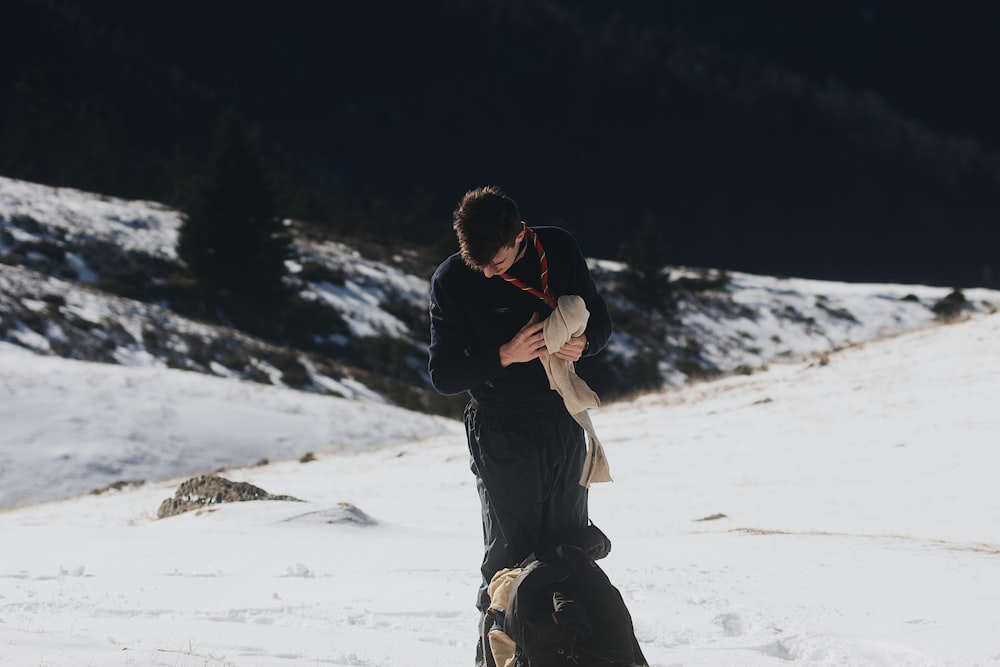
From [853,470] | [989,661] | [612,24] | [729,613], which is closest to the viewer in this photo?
[989,661]

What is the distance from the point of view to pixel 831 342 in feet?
123

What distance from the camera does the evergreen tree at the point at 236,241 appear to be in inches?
1296

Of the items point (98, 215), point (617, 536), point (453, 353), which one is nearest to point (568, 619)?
point (453, 353)

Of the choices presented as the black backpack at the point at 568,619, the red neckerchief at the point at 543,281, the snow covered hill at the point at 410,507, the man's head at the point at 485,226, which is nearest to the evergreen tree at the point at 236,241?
the snow covered hill at the point at 410,507

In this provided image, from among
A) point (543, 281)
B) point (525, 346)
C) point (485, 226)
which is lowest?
point (525, 346)

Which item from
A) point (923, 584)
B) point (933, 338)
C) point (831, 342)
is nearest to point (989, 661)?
point (923, 584)

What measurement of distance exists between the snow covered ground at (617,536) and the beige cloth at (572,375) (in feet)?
3.97

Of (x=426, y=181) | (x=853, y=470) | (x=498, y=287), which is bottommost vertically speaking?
(x=426, y=181)

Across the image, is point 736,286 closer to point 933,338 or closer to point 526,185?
point 933,338

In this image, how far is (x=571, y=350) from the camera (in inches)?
134

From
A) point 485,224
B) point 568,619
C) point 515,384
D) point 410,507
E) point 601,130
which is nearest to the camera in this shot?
point 568,619

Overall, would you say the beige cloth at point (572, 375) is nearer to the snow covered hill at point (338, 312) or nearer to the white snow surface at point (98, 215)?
the snow covered hill at point (338, 312)

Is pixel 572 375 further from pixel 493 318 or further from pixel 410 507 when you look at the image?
pixel 410 507

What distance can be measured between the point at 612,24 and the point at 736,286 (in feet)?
458
